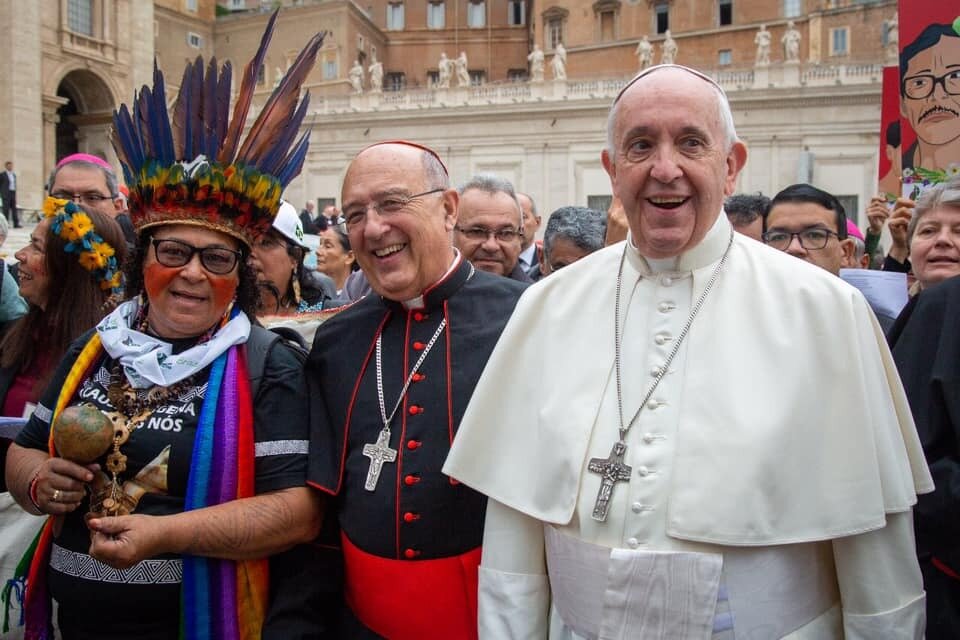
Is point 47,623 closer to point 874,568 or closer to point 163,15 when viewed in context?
point 874,568

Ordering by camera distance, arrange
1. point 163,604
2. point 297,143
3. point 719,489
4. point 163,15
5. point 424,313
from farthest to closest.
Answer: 1. point 163,15
2. point 297,143
3. point 424,313
4. point 163,604
5. point 719,489

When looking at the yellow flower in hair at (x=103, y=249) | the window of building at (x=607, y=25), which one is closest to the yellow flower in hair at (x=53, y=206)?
the yellow flower in hair at (x=103, y=249)

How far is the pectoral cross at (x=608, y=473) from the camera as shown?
76.3 inches

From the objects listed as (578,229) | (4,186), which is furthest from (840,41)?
(578,229)

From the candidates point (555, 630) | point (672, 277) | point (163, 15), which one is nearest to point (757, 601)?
point (555, 630)

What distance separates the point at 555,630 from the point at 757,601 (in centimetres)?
55

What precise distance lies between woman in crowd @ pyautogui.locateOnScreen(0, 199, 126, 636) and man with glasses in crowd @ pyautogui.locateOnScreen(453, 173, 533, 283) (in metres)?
1.85

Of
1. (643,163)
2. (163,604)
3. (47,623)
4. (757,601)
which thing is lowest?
(47,623)

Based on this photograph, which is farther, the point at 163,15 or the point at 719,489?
the point at 163,15

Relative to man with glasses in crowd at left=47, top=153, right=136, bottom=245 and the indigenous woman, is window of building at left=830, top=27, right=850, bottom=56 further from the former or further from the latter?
the indigenous woman

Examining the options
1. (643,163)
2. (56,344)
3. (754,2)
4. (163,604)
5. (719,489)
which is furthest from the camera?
(754,2)

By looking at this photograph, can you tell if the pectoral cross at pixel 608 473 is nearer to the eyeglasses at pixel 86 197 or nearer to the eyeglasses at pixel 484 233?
the eyeglasses at pixel 484 233

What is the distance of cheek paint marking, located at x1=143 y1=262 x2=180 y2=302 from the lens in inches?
99.3

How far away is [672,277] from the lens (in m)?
2.14
